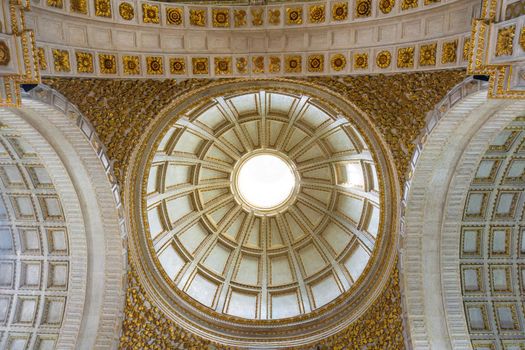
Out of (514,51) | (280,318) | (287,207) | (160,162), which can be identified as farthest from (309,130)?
(514,51)

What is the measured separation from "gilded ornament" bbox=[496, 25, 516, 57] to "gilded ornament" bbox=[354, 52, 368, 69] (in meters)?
3.93

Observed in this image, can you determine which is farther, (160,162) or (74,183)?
(160,162)

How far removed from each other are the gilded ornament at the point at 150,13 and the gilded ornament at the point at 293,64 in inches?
142

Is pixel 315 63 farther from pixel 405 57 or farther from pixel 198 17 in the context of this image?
pixel 198 17

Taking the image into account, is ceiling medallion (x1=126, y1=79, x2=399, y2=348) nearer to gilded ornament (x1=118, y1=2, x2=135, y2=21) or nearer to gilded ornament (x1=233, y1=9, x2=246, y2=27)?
gilded ornament (x1=233, y1=9, x2=246, y2=27)

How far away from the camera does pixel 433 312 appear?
1609 cm

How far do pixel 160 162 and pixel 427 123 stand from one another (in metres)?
9.15

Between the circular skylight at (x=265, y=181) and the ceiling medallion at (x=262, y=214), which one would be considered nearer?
the ceiling medallion at (x=262, y=214)

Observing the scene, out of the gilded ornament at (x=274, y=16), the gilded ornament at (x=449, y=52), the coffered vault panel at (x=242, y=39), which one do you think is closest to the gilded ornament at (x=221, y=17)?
the coffered vault panel at (x=242, y=39)

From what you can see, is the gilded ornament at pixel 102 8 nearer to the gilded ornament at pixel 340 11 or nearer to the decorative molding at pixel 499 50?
the gilded ornament at pixel 340 11

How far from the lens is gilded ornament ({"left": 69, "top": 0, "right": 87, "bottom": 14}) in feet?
40.1

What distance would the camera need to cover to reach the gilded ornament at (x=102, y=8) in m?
12.6

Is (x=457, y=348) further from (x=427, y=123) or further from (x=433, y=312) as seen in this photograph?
(x=427, y=123)

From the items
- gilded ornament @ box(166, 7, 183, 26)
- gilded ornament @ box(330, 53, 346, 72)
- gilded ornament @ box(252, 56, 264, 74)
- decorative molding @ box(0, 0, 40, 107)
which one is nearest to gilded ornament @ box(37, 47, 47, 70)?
decorative molding @ box(0, 0, 40, 107)
